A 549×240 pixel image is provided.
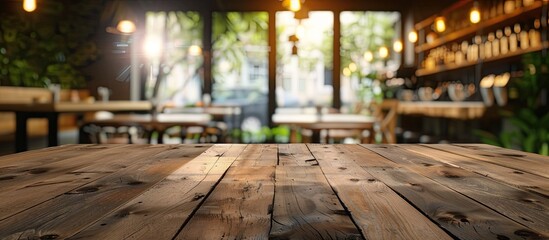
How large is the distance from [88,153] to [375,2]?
7.48 metres

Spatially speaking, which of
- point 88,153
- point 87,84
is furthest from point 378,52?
point 88,153

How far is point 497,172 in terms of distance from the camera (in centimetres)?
150

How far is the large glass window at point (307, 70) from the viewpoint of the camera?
8.61 m

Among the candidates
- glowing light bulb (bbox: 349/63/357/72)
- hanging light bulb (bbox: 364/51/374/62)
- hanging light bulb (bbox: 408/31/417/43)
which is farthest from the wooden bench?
hanging light bulb (bbox: 408/31/417/43)

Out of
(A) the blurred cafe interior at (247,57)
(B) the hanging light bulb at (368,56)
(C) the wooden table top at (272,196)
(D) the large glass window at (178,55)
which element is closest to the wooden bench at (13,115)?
(A) the blurred cafe interior at (247,57)

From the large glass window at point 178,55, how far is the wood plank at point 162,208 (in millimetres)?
7256

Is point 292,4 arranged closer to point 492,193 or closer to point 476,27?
point 492,193

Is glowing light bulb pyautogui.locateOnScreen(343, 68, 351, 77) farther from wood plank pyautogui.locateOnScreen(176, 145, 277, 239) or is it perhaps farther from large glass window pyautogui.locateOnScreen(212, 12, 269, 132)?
wood plank pyautogui.locateOnScreen(176, 145, 277, 239)

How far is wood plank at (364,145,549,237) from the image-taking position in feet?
3.06

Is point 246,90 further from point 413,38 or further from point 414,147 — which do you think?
point 414,147

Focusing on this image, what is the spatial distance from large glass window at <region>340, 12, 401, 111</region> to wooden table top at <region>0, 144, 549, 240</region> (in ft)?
23.3

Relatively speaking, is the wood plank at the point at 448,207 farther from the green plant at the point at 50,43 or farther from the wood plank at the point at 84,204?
the green plant at the point at 50,43

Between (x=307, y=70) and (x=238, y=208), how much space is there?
7696mm

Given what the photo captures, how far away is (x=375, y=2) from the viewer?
8734 millimetres
